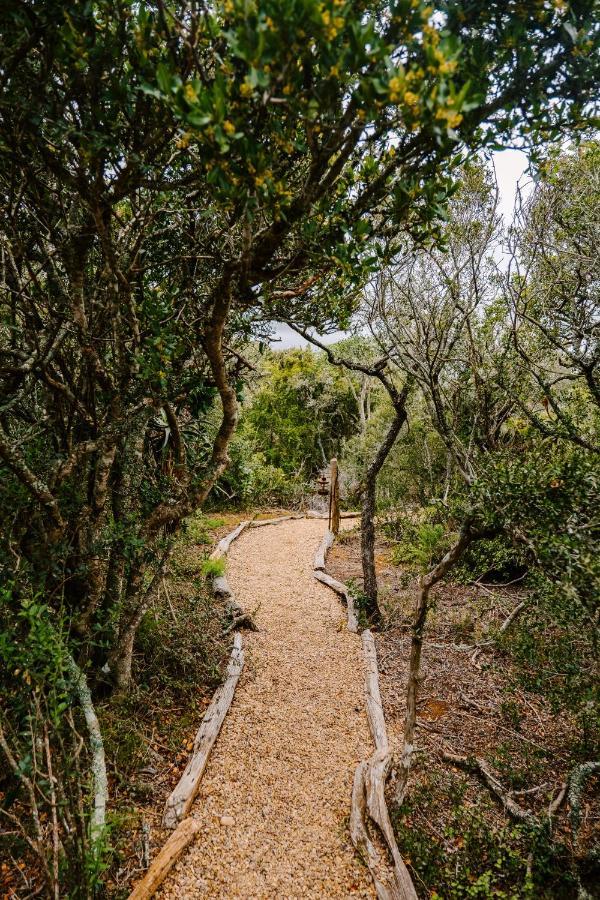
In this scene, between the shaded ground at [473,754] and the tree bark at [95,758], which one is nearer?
the tree bark at [95,758]

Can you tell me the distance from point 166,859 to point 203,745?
996 mm

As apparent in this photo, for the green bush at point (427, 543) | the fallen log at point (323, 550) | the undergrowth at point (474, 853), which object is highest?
the green bush at point (427, 543)

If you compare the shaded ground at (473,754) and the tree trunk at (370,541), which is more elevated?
the tree trunk at (370,541)

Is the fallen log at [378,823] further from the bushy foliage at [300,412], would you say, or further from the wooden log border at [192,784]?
the bushy foliage at [300,412]

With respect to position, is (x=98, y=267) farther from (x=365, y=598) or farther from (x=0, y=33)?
(x=365, y=598)

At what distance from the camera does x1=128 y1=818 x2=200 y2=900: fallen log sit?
2494 mm

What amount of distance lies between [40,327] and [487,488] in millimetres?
3380

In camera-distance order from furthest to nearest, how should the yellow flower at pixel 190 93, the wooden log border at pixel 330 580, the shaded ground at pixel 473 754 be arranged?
the wooden log border at pixel 330 580 → the shaded ground at pixel 473 754 → the yellow flower at pixel 190 93

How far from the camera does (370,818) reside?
10.2 ft

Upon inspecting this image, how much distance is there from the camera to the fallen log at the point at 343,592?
6298 millimetres

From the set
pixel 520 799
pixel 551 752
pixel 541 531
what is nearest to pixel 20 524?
pixel 541 531

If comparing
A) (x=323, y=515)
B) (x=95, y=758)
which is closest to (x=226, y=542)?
(x=323, y=515)

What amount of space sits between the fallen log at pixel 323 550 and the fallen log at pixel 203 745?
370 centimetres

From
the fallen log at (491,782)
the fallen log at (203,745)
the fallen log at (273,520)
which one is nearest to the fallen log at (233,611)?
the fallen log at (203,745)
